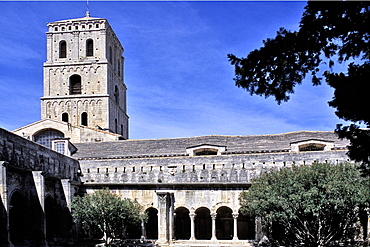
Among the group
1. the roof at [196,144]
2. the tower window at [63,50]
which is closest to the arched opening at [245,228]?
the roof at [196,144]

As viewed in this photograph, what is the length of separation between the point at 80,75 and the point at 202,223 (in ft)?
84.3

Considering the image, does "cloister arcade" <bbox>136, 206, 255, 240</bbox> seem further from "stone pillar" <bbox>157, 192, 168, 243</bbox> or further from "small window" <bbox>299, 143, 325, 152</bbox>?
"small window" <bbox>299, 143, 325, 152</bbox>

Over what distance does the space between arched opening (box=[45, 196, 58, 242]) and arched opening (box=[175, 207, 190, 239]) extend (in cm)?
958

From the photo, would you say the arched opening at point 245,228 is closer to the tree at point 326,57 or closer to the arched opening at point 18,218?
the arched opening at point 18,218

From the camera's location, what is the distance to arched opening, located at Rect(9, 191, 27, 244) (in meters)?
24.5

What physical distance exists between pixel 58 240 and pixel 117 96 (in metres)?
31.1

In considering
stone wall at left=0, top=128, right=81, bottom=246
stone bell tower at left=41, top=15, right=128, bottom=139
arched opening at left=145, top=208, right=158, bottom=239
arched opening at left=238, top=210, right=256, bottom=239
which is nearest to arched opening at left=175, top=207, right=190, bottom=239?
arched opening at left=145, top=208, right=158, bottom=239

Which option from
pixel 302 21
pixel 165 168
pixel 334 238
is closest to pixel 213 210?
pixel 165 168

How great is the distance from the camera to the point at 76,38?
174 feet

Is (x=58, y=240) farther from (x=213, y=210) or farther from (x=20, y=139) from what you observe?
(x=213, y=210)

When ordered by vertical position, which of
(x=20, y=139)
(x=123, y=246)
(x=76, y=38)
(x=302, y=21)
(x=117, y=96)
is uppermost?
(x=76, y=38)

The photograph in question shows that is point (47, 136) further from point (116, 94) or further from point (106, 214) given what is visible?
point (106, 214)

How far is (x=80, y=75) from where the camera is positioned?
52.4 metres

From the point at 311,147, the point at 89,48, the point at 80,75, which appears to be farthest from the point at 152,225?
the point at 89,48
